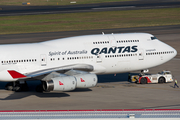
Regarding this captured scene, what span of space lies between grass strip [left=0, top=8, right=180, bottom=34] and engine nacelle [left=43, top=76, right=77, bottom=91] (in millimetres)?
69162

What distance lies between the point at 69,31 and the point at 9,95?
62317mm

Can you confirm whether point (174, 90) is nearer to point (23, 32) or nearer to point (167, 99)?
point (167, 99)

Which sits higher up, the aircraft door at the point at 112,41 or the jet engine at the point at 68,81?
the aircraft door at the point at 112,41

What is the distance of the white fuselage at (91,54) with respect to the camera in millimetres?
43594

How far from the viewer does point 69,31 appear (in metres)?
104

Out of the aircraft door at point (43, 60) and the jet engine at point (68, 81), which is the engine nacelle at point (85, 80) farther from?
the aircraft door at point (43, 60)

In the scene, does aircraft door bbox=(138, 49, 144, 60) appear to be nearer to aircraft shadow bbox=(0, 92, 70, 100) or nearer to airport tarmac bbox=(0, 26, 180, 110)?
airport tarmac bbox=(0, 26, 180, 110)

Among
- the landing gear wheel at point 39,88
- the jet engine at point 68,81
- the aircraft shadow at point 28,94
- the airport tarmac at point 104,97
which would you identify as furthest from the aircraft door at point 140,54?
the landing gear wheel at point 39,88

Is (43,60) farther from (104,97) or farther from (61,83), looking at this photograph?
(104,97)

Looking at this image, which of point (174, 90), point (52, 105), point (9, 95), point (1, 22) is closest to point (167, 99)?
point (174, 90)

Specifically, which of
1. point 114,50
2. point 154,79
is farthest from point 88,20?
point 114,50

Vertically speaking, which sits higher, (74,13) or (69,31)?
(74,13)

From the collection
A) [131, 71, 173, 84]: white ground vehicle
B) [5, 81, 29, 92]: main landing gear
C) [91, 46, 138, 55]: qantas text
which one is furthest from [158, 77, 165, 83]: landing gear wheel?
[5, 81, 29, 92]: main landing gear

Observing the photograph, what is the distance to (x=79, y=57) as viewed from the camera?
147 feet
